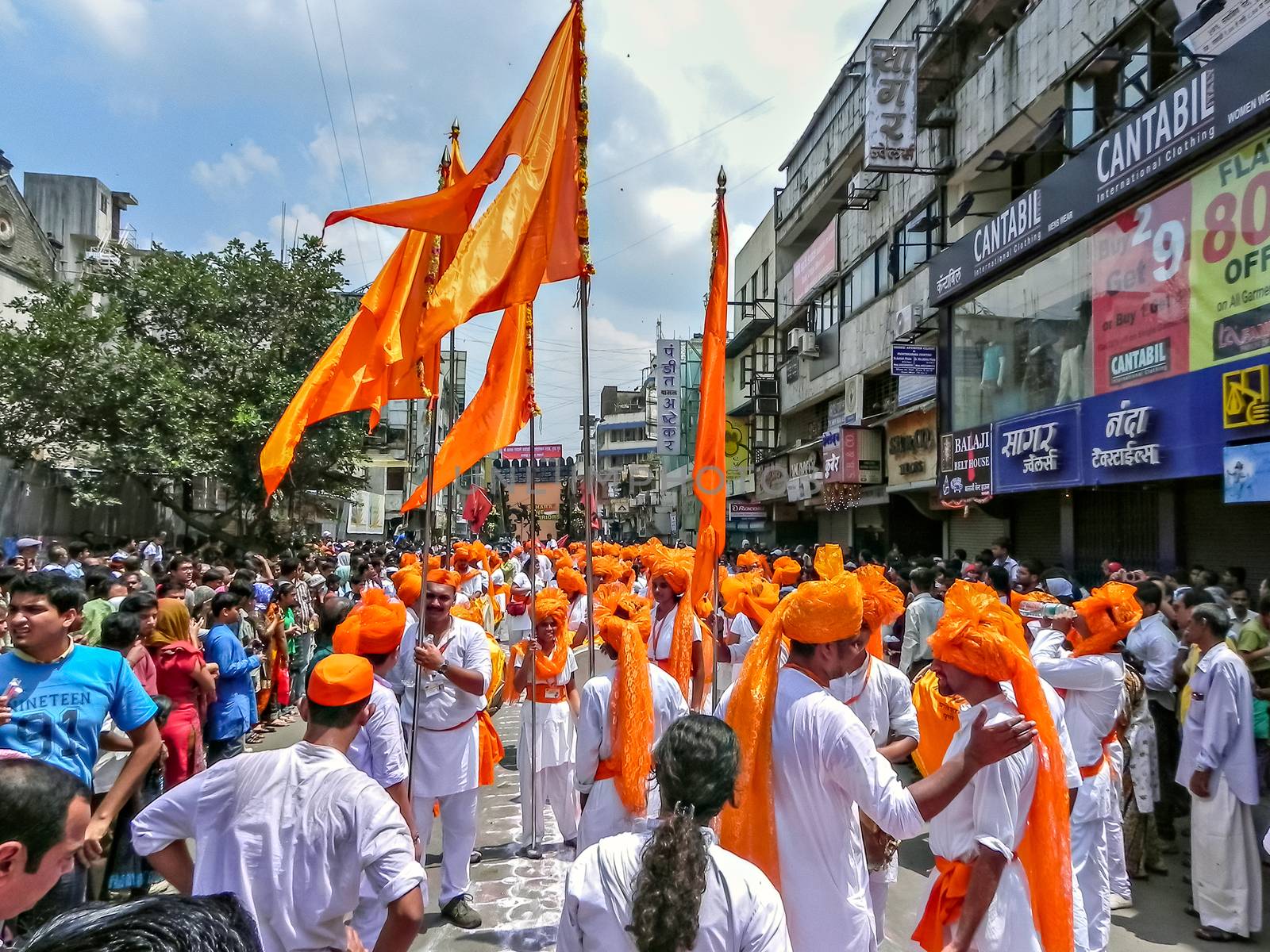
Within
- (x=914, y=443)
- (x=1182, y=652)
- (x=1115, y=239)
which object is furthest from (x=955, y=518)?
(x=1182, y=652)

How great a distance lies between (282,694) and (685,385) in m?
35.7

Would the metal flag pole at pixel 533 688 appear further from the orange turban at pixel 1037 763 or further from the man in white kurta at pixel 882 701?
the orange turban at pixel 1037 763

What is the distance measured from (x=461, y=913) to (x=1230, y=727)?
4.59m

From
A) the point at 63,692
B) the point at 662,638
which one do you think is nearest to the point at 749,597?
the point at 662,638

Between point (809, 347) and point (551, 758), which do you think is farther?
point (809, 347)

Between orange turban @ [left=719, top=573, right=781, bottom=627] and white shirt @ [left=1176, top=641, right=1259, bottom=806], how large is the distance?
3.21m

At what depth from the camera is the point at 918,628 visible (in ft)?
29.9

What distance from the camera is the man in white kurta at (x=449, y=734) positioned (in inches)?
221

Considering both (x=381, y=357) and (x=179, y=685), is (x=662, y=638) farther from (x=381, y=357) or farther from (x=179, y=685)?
(x=179, y=685)

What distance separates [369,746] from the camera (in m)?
4.35

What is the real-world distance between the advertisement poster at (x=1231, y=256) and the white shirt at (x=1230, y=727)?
240 inches

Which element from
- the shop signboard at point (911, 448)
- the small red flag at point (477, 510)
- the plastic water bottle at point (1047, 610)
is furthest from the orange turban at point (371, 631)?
the shop signboard at point (911, 448)

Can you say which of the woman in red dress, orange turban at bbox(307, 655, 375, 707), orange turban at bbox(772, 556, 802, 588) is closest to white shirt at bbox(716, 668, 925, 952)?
orange turban at bbox(307, 655, 375, 707)

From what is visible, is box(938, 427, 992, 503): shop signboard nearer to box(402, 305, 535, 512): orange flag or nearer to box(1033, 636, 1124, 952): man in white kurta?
box(1033, 636, 1124, 952): man in white kurta
